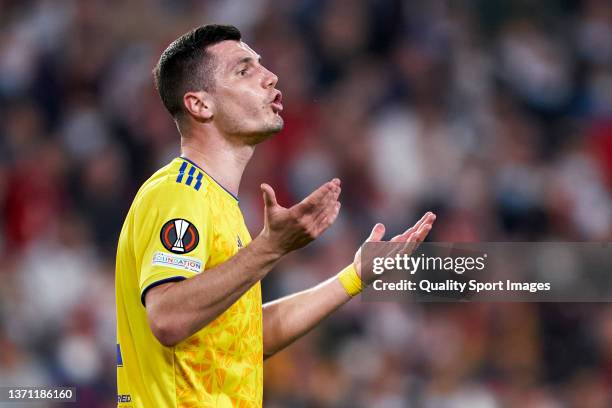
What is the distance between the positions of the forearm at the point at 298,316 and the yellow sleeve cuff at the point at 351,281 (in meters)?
0.02

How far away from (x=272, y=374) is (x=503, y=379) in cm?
157

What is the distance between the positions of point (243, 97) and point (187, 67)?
24 centimetres

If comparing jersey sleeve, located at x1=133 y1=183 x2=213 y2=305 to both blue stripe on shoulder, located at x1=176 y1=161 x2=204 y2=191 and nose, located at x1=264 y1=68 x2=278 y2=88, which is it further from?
nose, located at x1=264 y1=68 x2=278 y2=88

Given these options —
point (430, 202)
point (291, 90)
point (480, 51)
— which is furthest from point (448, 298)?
point (480, 51)

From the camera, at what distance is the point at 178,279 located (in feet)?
10.9

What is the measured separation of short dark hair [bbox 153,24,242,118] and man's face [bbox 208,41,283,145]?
0.03 m

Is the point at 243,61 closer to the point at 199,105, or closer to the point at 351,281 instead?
the point at 199,105

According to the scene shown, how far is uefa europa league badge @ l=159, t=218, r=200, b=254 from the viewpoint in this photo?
338 centimetres

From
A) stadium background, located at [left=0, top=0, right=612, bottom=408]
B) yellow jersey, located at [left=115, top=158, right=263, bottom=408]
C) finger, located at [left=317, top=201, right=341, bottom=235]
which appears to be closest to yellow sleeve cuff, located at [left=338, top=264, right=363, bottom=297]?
yellow jersey, located at [left=115, top=158, right=263, bottom=408]

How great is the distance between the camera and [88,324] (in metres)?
7.90

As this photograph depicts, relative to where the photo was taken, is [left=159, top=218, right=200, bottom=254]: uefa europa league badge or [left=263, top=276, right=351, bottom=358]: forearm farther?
[left=263, top=276, right=351, bottom=358]: forearm

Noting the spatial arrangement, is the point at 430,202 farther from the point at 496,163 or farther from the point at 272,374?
the point at 272,374

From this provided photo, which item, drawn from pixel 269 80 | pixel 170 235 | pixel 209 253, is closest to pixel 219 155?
pixel 269 80

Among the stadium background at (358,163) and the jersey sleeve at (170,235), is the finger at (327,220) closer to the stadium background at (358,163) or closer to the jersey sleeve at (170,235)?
the jersey sleeve at (170,235)
